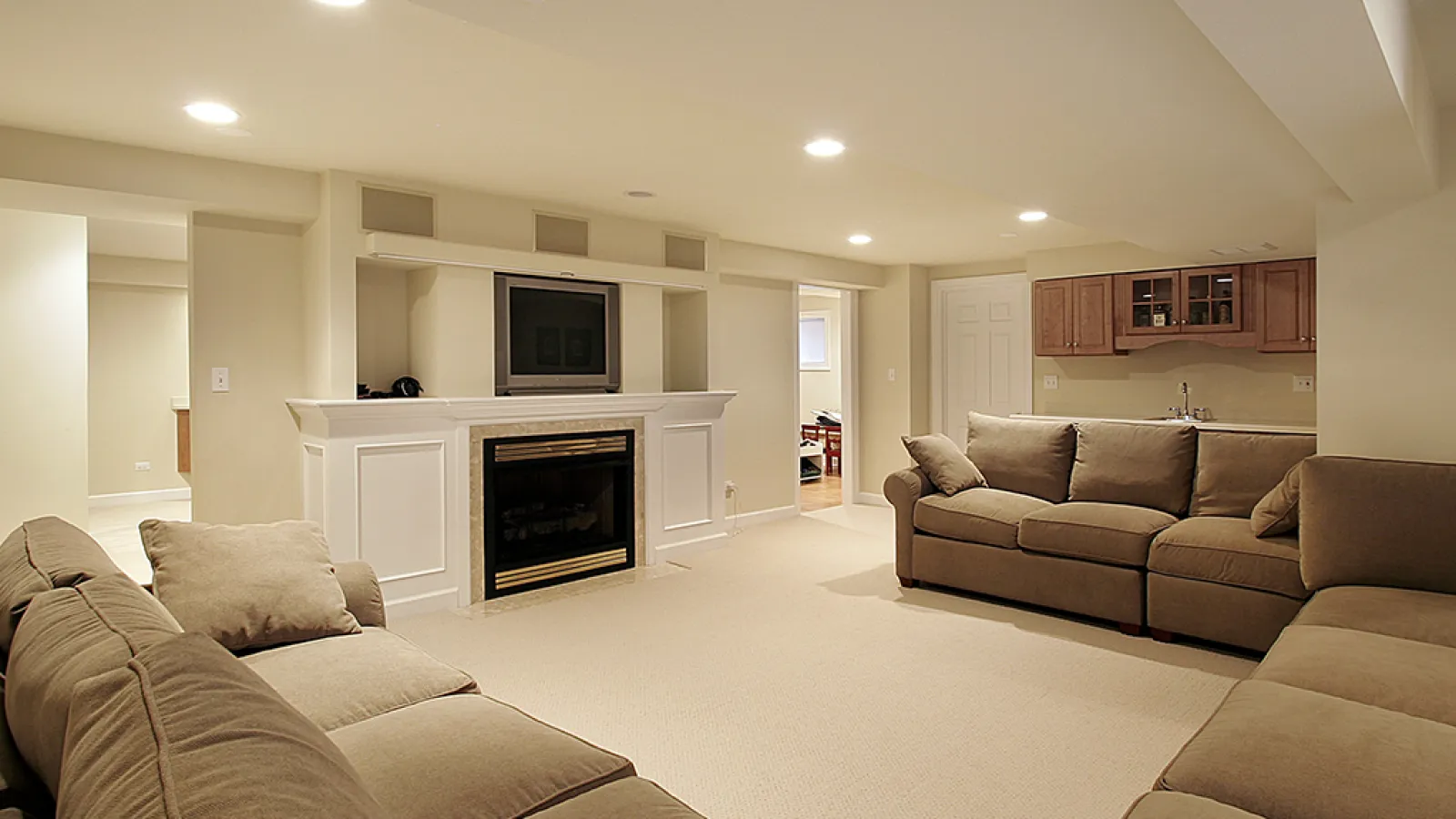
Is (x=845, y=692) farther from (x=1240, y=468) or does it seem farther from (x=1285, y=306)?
(x=1285, y=306)

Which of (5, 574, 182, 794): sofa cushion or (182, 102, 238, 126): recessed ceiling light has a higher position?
(182, 102, 238, 126): recessed ceiling light

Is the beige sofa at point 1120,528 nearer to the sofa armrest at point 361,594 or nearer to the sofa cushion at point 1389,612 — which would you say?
the sofa cushion at point 1389,612

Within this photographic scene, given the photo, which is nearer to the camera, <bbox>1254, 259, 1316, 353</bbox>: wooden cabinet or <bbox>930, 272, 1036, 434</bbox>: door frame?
<bbox>1254, 259, 1316, 353</bbox>: wooden cabinet

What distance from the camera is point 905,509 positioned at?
4656mm

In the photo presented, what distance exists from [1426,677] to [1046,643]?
1.80m

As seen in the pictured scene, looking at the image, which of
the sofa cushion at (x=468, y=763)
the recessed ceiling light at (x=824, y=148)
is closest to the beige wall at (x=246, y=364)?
the recessed ceiling light at (x=824, y=148)

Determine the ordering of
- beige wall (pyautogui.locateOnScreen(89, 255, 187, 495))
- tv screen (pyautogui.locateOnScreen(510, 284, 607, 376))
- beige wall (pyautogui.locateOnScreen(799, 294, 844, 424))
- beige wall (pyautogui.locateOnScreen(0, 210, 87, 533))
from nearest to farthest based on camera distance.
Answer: beige wall (pyautogui.locateOnScreen(0, 210, 87, 533)) → tv screen (pyautogui.locateOnScreen(510, 284, 607, 376)) → beige wall (pyautogui.locateOnScreen(89, 255, 187, 495)) → beige wall (pyautogui.locateOnScreen(799, 294, 844, 424))

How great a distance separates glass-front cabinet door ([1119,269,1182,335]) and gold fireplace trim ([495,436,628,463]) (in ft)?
12.9

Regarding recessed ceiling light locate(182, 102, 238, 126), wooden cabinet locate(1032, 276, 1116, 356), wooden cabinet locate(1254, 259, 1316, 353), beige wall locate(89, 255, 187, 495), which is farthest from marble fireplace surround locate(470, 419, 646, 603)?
beige wall locate(89, 255, 187, 495)

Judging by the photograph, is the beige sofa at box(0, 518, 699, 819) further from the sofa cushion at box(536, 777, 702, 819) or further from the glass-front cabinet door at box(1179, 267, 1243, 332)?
the glass-front cabinet door at box(1179, 267, 1243, 332)

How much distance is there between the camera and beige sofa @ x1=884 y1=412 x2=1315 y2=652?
11.3 ft

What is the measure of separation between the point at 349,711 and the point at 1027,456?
402 centimetres

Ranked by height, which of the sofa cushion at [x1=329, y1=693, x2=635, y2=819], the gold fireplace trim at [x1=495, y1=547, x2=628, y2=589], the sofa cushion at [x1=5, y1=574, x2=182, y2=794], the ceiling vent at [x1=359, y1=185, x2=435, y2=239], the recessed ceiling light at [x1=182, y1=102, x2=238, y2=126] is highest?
the recessed ceiling light at [x1=182, y1=102, x2=238, y2=126]

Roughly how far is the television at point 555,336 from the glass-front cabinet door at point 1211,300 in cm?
409
